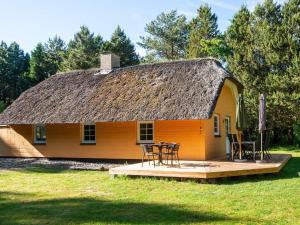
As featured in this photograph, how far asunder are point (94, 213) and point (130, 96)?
30.9 feet

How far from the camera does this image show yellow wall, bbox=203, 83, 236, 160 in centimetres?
1511

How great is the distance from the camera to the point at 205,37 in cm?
3578

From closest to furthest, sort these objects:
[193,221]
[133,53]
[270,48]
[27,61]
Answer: [193,221] → [270,48] → [133,53] → [27,61]

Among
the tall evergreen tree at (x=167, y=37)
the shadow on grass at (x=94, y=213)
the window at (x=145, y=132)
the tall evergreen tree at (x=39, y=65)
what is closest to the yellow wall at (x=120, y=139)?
the window at (x=145, y=132)

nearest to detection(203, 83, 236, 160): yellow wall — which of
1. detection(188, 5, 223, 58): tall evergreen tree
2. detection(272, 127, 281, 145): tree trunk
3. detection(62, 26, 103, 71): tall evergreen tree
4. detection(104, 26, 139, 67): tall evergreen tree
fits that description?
detection(272, 127, 281, 145): tree trunk

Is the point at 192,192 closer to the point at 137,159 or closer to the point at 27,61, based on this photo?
the point at 137,159

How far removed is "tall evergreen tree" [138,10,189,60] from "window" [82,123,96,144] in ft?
85.2

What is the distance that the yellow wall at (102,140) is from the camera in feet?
49.3

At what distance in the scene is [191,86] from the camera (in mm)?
15391

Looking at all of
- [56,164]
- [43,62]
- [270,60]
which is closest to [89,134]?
[56,164]

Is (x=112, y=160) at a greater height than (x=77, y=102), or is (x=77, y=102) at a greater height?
(x=77, y=102)

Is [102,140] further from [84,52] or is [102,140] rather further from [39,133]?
[84,52]

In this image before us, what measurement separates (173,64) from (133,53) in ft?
78.0

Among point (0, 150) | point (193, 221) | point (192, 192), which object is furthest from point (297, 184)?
point (0, 150)
